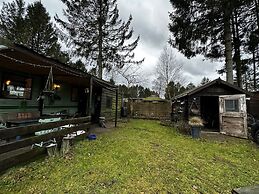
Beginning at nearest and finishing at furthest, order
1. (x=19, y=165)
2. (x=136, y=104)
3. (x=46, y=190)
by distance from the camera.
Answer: (x=46, y=190) < (x=19, y=165) < (x=136, y=104)

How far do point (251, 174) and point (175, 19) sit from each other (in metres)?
10.9

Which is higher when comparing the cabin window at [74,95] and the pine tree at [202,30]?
the pine tree at [202,30]

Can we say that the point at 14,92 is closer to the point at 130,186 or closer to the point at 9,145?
the point at 9,145

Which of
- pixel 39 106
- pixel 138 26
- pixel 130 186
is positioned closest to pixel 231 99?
pixel 130 186

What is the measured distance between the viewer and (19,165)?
3.72 meters

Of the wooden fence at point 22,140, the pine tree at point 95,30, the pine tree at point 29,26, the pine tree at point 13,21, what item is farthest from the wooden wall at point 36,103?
the pine tree at point 13,21

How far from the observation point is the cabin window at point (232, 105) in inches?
329

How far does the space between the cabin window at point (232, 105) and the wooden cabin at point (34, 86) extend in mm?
7006

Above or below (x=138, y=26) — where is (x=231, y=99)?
below

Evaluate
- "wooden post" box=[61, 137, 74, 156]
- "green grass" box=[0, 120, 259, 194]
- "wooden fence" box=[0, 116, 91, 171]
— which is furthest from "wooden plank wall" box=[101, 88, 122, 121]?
"wooden post" box=[61, 137, 74, 156]

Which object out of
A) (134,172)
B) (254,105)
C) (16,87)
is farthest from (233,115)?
(16,87)

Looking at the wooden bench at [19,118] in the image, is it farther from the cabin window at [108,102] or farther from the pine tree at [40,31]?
the pine tree at [40,31]

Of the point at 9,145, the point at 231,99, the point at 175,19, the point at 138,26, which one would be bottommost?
the point at 9,145

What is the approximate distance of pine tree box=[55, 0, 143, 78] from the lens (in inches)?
576
